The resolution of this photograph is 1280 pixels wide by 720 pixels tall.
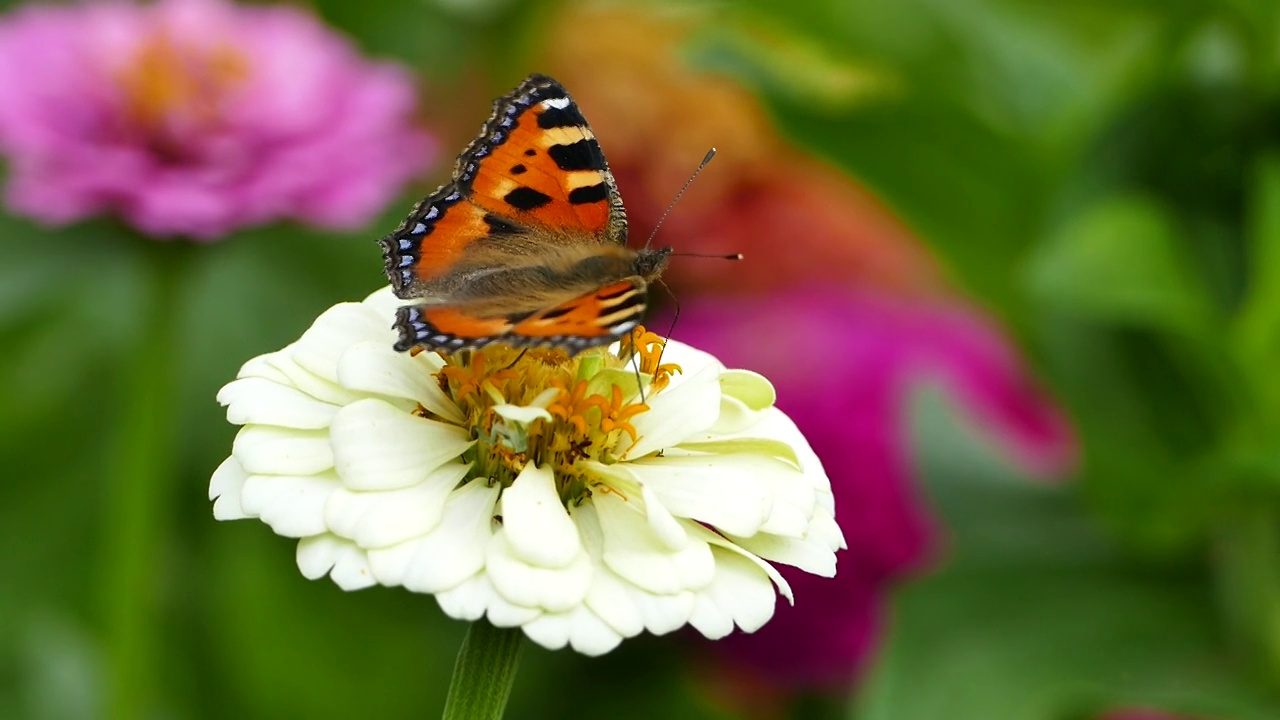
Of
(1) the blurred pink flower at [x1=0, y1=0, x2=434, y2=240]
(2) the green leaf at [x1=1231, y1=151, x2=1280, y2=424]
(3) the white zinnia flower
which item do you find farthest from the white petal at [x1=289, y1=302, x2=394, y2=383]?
(2) the green leaf at [x1=1231, y1=151, x2=1280, y2=424]

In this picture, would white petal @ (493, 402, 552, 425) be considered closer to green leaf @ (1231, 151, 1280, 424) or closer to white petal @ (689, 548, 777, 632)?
white petal @ (689, 548, 777, 632)

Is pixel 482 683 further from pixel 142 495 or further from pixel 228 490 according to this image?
pixel 142 495

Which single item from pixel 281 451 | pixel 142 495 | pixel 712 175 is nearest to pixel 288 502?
pixel 281 451

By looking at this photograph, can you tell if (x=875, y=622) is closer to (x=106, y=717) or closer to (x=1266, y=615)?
(x=1266, y=615)

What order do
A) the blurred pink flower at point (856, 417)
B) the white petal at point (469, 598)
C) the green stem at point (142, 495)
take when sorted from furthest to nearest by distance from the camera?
the blurred pink flower at point (856, 417) < the green stem at point (142, 495) < the white petal at point (469, 598)

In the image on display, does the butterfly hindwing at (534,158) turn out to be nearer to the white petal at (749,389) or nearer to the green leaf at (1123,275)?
the white petal at (749,389)

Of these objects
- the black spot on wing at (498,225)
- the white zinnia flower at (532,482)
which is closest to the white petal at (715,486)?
the white zinnia flower at (532,482)
